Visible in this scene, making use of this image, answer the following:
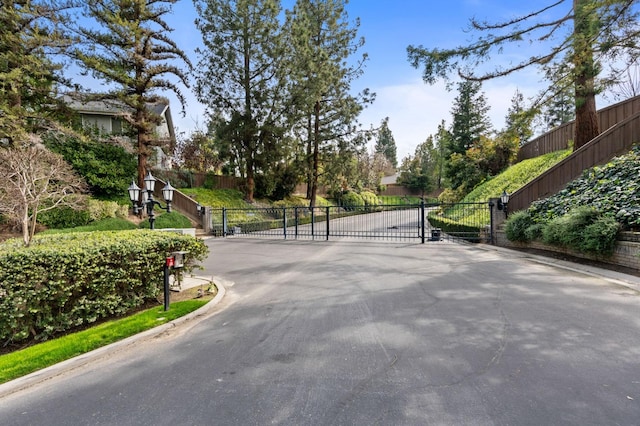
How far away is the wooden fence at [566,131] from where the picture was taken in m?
12.7

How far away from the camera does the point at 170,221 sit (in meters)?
18.0

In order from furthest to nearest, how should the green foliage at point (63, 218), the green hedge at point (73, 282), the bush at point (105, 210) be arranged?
the bush at point (105, 210), the green foliage at point (63, 218), the green hedge at point (73, 282)

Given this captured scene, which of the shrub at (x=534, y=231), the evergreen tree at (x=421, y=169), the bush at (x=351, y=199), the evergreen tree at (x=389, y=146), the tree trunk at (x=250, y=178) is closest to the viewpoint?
the shrub at (x=534, y=231)

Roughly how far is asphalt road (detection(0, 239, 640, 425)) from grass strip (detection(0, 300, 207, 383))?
1.09 ft

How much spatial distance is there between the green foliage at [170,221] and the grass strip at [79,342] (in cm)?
1334

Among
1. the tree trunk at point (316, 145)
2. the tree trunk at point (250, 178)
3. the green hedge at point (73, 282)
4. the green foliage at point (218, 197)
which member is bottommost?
the green hedge at point (73, 282)

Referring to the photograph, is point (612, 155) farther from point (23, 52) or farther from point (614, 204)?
point (23, 52)

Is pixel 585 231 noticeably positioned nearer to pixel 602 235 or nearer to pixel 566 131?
pixel 602 235

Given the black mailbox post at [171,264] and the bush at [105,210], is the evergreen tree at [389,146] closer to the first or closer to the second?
the bush at [105,210]

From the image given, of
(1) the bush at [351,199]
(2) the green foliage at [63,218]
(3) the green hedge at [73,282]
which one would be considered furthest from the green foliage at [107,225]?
(1) the bush at [351,199]

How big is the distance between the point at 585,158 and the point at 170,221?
63.5 ft

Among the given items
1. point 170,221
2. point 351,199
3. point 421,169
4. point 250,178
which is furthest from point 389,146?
point 170,221

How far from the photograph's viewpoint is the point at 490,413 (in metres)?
2.45

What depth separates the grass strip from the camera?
3.51 metres
